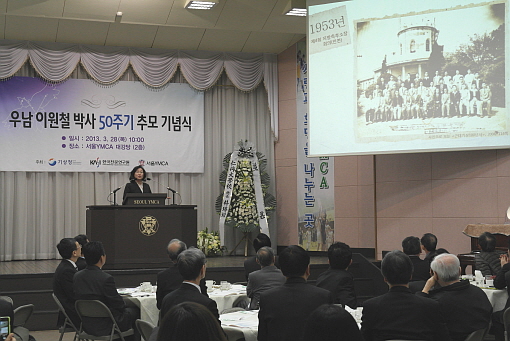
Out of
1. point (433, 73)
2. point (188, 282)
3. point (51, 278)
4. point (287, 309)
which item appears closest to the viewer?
point (287, 309)

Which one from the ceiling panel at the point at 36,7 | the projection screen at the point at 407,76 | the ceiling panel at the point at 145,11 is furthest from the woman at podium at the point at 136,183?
the ceiling panel at the point at 36,7

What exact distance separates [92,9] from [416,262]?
6.56 metres

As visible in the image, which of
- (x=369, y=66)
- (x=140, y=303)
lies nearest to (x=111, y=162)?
→ (x=369, y=66)

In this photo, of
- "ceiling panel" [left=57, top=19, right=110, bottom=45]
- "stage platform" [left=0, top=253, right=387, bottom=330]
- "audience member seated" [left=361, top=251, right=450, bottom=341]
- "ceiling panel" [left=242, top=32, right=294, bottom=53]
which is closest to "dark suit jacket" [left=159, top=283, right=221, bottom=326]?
"audience member seated" [left=361, top=251, right=450, bottom=341]

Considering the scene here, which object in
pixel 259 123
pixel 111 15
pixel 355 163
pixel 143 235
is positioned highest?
pixel 111 15

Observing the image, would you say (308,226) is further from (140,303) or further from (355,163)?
(140,303)

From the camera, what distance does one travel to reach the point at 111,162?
1122 centimetres

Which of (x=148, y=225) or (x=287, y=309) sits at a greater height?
(x=148, y=225)

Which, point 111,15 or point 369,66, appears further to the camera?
point 111,15

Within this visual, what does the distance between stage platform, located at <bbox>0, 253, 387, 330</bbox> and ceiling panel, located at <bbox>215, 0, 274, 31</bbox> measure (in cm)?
399

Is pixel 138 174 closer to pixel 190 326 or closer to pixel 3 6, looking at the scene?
pixel 3 6

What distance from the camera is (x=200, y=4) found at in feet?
31.6

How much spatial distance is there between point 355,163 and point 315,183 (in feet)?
3.24

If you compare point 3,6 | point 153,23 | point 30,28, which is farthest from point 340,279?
point 30,28
